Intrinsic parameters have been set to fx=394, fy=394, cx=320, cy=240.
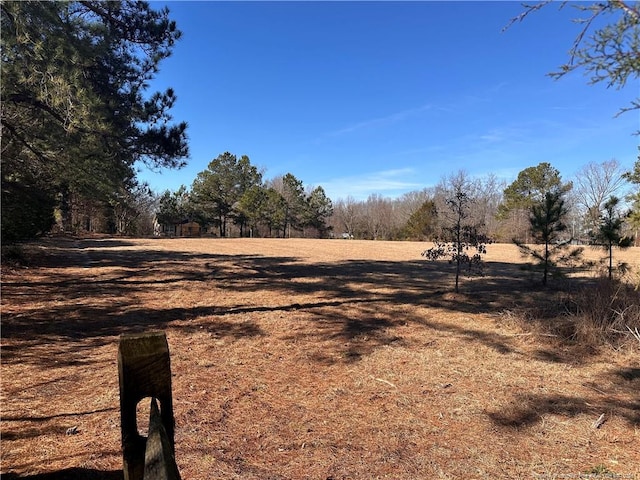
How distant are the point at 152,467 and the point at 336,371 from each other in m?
3.99

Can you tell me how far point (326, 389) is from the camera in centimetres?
431

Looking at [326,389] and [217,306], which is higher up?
→ [217,306]

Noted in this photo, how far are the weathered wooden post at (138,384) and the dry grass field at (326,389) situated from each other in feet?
5.25

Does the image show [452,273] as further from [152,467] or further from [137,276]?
[152,467]

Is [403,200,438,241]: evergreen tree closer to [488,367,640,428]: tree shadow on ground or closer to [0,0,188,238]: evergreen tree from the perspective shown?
[0,0,188,238]: evergreen tree

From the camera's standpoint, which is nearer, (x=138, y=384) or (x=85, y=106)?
(x=138, y=384)

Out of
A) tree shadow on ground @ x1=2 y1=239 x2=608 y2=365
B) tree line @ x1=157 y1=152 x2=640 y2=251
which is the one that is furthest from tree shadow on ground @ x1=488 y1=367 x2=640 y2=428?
tree line @ x1=157 y1=152 x2=640 y2=251

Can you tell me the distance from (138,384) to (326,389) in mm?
3244

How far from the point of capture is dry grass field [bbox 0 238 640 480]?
296 centimetres

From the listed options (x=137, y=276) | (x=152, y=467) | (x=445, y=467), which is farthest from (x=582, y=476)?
(x=137, y=276)

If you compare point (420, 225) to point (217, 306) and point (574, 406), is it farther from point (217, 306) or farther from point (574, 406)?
point (574, 406)

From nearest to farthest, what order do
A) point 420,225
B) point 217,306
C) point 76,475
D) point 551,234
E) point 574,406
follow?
point 76,475, point 574,406, point 217,306, point 551,234, point 420,225

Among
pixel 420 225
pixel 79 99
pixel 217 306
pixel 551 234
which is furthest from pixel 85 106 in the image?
pixel 420 225

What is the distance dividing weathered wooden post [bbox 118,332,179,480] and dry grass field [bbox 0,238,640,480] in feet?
5.25
